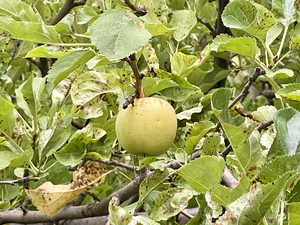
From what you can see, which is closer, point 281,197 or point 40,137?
point 281,197

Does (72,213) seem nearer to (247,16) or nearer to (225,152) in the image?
(225,152)

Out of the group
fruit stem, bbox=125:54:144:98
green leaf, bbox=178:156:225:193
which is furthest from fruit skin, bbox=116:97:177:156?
green leaf, bbox=178:156:225:193

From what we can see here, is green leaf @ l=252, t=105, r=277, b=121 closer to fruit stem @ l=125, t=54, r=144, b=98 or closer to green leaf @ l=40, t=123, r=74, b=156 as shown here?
fruit stem @ l=125, t=54, r=144, b=98

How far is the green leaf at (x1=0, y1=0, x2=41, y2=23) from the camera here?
98 centimetres

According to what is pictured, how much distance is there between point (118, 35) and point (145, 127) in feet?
0.62

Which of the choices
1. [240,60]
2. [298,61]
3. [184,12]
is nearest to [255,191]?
[184,12]

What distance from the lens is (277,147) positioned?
2.51ft

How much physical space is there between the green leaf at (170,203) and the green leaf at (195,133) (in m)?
0.10

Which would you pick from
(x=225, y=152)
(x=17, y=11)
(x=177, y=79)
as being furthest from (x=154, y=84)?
(x=17, y=11)

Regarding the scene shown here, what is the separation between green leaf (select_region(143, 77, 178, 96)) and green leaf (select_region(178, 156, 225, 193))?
0.24 metres

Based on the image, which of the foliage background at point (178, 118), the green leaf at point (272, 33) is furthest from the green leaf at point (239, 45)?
the green leaf at point (272, 33)

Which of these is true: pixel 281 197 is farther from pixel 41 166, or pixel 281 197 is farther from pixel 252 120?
pixel 41 166

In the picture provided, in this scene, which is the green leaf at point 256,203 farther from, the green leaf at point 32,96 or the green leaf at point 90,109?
the green leaf at point 32,96

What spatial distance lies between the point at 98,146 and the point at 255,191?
0.54 metres
